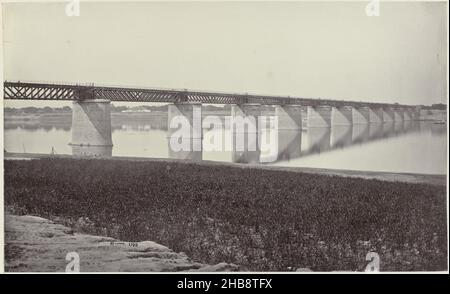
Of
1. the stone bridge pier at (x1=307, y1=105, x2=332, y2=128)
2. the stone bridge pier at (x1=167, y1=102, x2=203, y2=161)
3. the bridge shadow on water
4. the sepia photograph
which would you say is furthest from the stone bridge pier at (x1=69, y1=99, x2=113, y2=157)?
the stone bridge pier at (x1=307, y1=105, x2=332, y2=128)

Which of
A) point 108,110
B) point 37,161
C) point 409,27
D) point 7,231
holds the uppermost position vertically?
point 409,27

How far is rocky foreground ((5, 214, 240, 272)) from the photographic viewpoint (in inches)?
350

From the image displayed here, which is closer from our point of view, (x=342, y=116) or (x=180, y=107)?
(x=180, y=107)

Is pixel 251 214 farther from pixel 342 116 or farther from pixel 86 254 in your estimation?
pixel 342 116

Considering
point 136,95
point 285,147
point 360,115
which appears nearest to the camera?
point 285,147

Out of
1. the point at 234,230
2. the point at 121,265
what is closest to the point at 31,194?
the point at 121,265

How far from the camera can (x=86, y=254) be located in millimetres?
9242

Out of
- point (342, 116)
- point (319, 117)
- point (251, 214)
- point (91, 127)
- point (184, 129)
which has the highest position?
point (342, 116)

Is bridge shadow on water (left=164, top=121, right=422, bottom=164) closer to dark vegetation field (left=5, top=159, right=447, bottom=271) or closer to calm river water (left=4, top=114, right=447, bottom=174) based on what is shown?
calm river water (left=4, top=114, right=447, bottom=174)

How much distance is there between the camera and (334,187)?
1258 centimetres

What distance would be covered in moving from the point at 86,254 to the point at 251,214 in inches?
145

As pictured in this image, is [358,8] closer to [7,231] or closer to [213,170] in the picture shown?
[213,170]

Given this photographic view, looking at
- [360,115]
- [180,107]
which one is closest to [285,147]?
[180,107]
